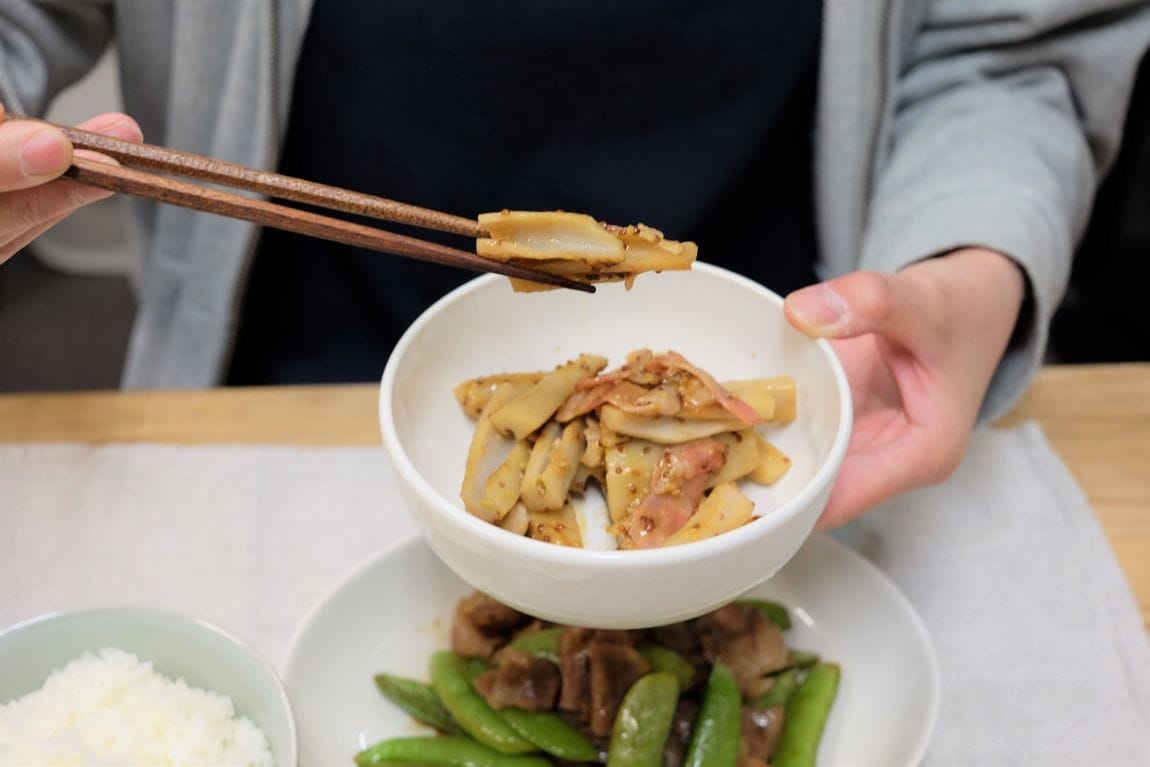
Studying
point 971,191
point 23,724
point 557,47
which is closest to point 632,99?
point 557,47

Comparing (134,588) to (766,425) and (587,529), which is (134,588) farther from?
(766,425)

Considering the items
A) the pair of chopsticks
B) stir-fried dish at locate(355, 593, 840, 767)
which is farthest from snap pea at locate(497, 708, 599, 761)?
the pair of chopsticks

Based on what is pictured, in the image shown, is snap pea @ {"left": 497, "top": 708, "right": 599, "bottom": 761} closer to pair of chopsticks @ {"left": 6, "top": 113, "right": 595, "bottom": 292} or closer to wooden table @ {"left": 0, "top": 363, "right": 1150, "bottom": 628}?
pair of chopsticks @ {"left": 6, "top": 113, "right": 595, "bottom": 292}

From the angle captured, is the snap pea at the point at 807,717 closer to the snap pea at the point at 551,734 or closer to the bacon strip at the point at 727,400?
the snap pea at the point at 551,734

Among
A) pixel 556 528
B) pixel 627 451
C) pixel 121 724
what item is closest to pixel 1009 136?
Answer: pixel 627 451

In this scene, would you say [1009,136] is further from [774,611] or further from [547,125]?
[774,611]

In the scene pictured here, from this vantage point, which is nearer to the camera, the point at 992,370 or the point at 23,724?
the point at 23,724
